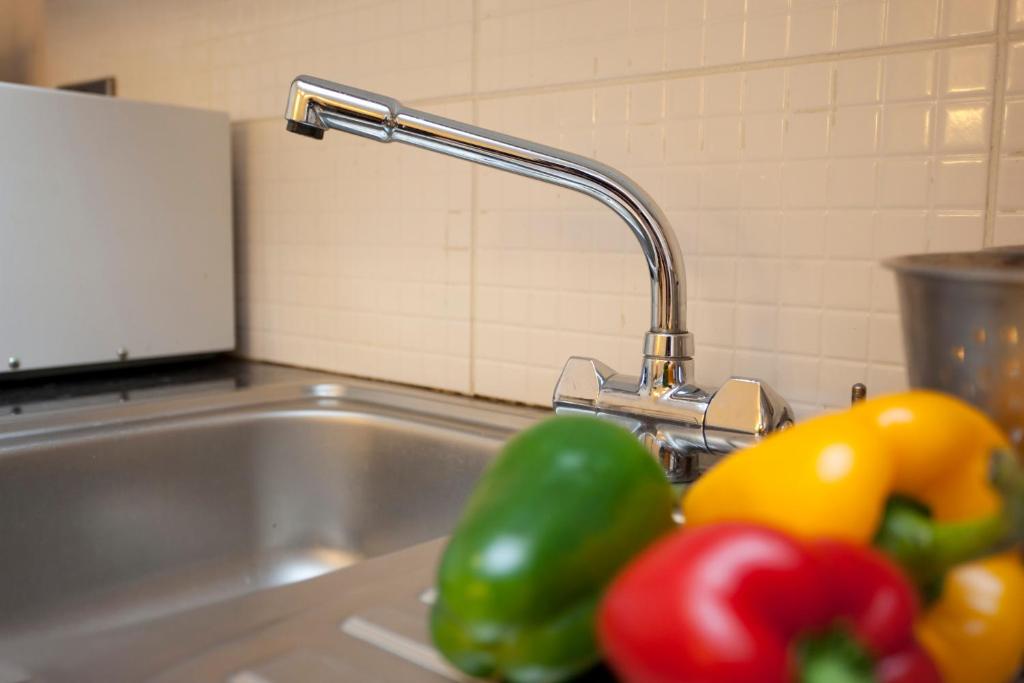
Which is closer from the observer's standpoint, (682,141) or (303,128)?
(303,128)

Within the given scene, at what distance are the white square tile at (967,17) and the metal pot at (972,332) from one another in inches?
13.5

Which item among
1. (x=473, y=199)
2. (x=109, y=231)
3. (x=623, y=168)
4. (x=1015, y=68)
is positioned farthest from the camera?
(x=109, y=231)

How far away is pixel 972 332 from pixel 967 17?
1.24ft

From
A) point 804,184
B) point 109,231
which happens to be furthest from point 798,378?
point 109,231

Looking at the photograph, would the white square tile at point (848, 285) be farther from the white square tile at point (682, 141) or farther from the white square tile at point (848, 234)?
the white square tile at point (682, 141)

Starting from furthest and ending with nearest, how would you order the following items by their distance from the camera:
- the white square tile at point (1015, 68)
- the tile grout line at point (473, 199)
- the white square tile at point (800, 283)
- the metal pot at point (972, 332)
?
1. the tile grout line at point (473, 199)
2. the white square tile at point (800, 283)
3. the white square tile at point (1015, 68)
4. the metal pot at point (972, 332)

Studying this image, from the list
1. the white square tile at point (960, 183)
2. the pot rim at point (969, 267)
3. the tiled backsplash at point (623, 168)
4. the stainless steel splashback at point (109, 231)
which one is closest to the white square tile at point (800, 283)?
the tiled backsplash at point (623, 168)

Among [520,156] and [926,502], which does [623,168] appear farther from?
[926,502]

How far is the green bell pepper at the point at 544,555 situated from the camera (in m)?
0.28

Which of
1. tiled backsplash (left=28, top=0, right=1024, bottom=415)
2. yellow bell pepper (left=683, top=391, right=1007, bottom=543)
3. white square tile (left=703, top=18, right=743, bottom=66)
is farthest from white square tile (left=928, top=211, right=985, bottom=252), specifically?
yellow bell pepper (left=683, top=391, right=1007, bottom=543)

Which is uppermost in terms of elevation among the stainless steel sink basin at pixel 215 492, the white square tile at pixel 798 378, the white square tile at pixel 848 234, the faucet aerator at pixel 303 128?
the faucet aerator at pixel 303 128

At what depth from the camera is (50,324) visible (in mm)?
972

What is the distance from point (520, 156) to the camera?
627mm

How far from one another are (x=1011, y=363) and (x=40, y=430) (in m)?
0.80
